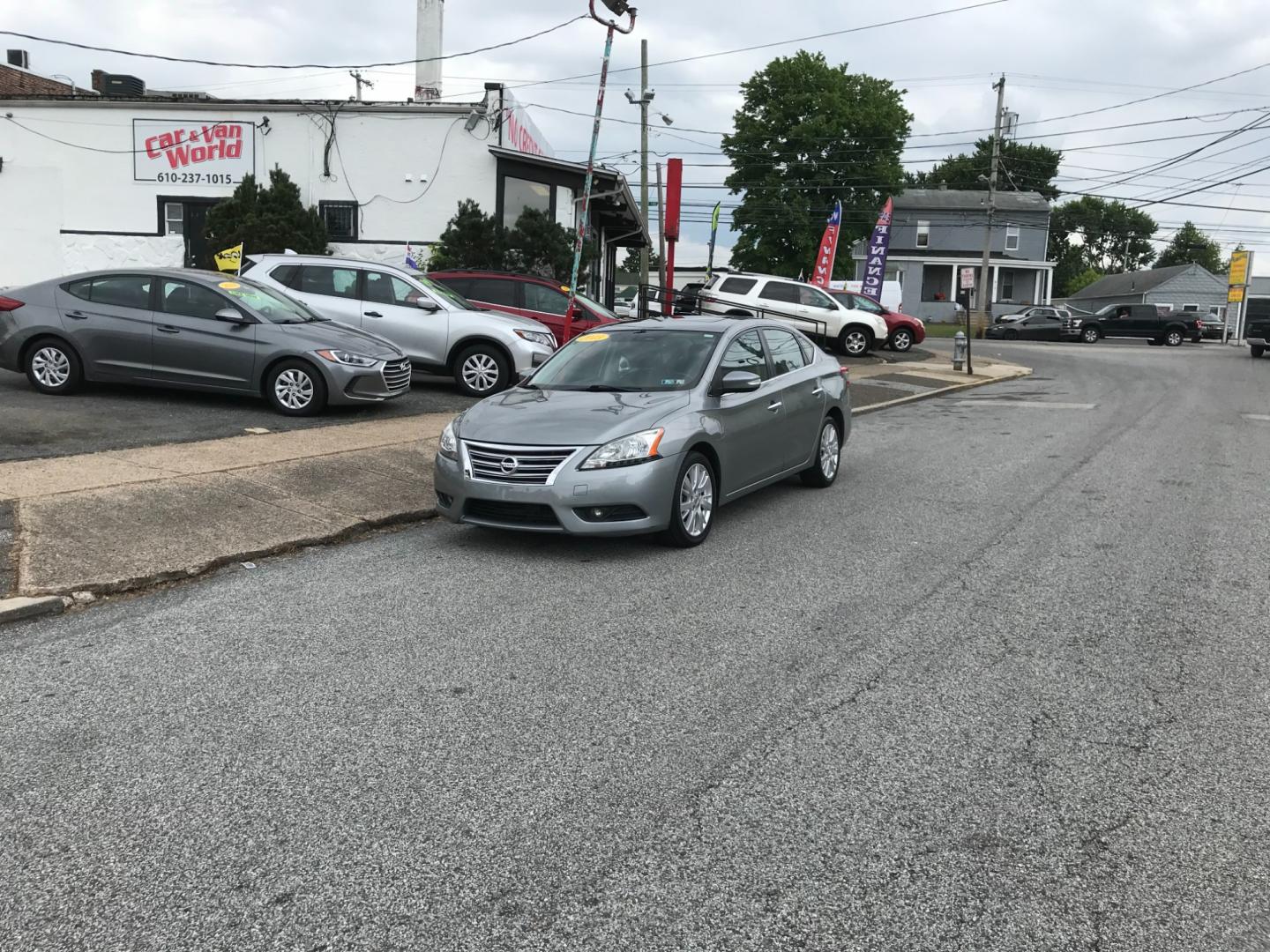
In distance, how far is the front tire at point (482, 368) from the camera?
46.5ft

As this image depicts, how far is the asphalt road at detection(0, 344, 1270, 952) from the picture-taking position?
2916 mm

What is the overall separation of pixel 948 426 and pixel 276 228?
1401 cm

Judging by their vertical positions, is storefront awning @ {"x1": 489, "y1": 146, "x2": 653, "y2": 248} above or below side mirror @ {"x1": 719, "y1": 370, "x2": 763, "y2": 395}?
above

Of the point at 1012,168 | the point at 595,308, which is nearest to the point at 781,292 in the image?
the point at 595,308

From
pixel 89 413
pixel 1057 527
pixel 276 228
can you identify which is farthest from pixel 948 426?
pixel 276 228

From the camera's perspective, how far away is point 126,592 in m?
6.10

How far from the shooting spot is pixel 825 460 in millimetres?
9453

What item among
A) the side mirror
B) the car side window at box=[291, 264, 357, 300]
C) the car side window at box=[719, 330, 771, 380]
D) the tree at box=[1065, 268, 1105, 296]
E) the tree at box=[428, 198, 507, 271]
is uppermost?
the tree at box=[1065, 268, 1105, 296]

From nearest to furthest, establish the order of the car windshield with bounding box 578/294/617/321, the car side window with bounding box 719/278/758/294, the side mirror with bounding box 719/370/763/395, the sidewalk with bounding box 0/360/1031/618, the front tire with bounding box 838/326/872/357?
the sidewalk with bounding box 0/360/1031/618 → the side mirror with bounding box 719/370/763/395 → the car windshield with bounding box 578/294/617/321 → the car side window with bounding box 719/278/758/294 → the front tire with bounding box 838/326/872/357

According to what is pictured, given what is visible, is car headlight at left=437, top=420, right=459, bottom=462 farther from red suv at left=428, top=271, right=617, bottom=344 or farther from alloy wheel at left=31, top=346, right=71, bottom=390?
red suv at left=428, top=271, right=617, bottom=344

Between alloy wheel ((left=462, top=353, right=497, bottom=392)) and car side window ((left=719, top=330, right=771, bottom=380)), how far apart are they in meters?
6.21

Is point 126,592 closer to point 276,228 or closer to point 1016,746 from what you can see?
point 1016,746

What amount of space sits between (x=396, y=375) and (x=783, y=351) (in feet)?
15.9

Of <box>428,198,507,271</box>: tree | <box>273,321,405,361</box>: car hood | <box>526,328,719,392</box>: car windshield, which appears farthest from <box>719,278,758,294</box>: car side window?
<box>526,328,719,392</box>: car windshield
